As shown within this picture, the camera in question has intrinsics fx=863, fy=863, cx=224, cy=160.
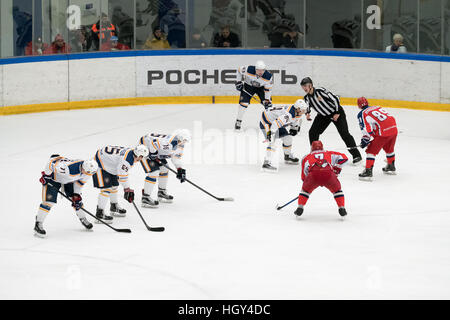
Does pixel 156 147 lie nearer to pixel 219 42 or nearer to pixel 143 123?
pixel 143 123

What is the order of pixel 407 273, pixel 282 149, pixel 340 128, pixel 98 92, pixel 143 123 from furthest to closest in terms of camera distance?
pixel 98 92, pixel 143 123, pixel 282 149, pixel 340 128, pixel 407 273

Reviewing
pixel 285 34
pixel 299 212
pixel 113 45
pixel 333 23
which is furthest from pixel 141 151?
pixel 333 23

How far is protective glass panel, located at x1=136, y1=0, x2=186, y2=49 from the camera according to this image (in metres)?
17.0

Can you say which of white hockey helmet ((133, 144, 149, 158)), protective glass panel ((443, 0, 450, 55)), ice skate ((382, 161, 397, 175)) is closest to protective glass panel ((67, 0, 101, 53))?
Answer: protective glass panel ((443, 0, 450, 55))

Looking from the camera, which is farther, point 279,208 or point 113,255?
point 279,208

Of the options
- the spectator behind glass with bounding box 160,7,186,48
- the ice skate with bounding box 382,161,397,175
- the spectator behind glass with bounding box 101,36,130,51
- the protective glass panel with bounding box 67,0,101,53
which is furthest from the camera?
the spectator behind glass with bounding box 160,7,186,48

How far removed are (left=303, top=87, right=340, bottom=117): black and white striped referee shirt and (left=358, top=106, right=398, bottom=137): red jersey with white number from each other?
2.78ft

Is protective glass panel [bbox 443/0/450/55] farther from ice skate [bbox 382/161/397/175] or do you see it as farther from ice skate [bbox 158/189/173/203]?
ice skate [bbox 158/189/173/203]

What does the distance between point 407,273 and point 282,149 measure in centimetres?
560

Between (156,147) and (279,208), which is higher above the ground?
(156,147)

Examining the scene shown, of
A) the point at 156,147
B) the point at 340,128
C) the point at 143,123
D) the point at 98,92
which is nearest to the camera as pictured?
the point at 156,147

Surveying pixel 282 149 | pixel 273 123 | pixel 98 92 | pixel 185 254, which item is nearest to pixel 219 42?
pixel 98 92

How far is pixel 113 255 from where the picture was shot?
310 inches

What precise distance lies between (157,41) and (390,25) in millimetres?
4517
